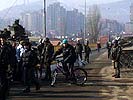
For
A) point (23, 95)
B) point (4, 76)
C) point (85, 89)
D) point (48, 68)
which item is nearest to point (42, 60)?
point (48, 68)

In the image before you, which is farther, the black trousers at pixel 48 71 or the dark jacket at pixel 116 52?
the dark jacket at pixel 116 52

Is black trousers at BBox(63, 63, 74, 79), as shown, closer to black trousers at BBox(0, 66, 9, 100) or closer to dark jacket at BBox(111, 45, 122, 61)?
dark jacket at BBox(111, 45, 122, 61)

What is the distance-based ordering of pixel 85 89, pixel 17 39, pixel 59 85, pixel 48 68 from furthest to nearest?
pixel 17 39, pixel 48 68, pixel 59 85, pixel 85 89

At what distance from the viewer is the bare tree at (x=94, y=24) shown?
115 m

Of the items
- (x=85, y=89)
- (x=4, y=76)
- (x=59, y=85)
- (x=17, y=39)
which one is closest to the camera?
(x=4, y=76)

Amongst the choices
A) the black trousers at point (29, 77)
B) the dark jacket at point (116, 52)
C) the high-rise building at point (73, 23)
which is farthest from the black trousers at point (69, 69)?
the high-rise building at point (73, 23)

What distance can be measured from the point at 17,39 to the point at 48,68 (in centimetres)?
304

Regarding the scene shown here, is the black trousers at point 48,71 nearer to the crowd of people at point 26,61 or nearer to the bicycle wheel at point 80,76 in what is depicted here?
the crowd of people at point 26,61

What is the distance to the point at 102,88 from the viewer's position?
16.3 meters

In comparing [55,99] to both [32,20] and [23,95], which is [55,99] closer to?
[23,95]

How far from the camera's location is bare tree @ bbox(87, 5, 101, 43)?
376ft

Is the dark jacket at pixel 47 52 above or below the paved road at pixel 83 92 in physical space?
above

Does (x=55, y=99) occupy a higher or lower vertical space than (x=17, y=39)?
lower

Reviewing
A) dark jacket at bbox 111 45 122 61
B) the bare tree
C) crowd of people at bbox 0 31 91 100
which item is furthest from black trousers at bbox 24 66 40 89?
the bare tree
